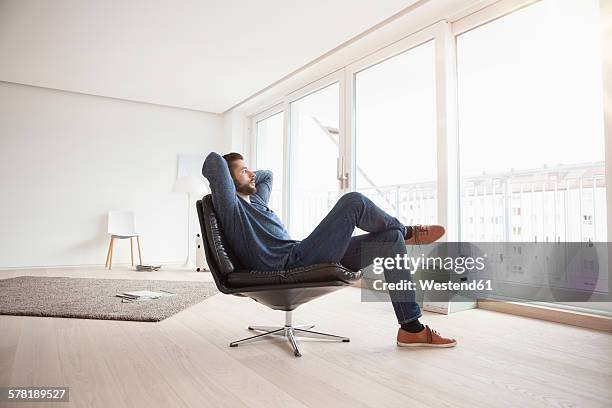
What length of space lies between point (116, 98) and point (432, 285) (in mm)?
5236

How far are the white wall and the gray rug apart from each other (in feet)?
4.46

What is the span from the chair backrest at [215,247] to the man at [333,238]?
37mm

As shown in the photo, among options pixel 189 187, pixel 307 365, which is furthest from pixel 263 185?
pixel 189 187

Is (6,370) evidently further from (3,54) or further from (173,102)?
(173,102)

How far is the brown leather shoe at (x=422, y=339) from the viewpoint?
207cm

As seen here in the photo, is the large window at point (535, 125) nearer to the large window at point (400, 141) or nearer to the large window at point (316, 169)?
the large window at point (400, 141)

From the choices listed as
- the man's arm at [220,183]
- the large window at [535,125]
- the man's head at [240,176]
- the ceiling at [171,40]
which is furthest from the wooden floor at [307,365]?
the ceiling at [171,40]

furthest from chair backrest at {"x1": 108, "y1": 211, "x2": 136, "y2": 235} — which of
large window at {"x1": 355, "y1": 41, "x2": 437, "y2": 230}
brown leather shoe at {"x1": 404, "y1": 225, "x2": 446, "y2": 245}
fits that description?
brown leather shoe at {"x1": 404, "y1": 225, "x2": 446, "y2": 245}

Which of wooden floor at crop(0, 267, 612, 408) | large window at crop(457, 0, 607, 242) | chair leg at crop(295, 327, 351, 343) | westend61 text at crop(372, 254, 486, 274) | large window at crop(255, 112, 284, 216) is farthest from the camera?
large window at crop(255, 112, 284, 216)

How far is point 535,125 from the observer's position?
4.42 metres

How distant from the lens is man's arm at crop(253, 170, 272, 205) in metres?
2.41

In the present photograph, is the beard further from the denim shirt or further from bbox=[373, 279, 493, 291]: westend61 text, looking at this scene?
bbox=[373, 279, 493, 291]: westend61 text

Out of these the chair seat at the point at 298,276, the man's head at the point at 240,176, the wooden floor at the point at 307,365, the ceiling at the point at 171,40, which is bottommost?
the wooden floor at the point at 307,365

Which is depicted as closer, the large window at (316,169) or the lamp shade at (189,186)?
the lamp shade at (189,186)
